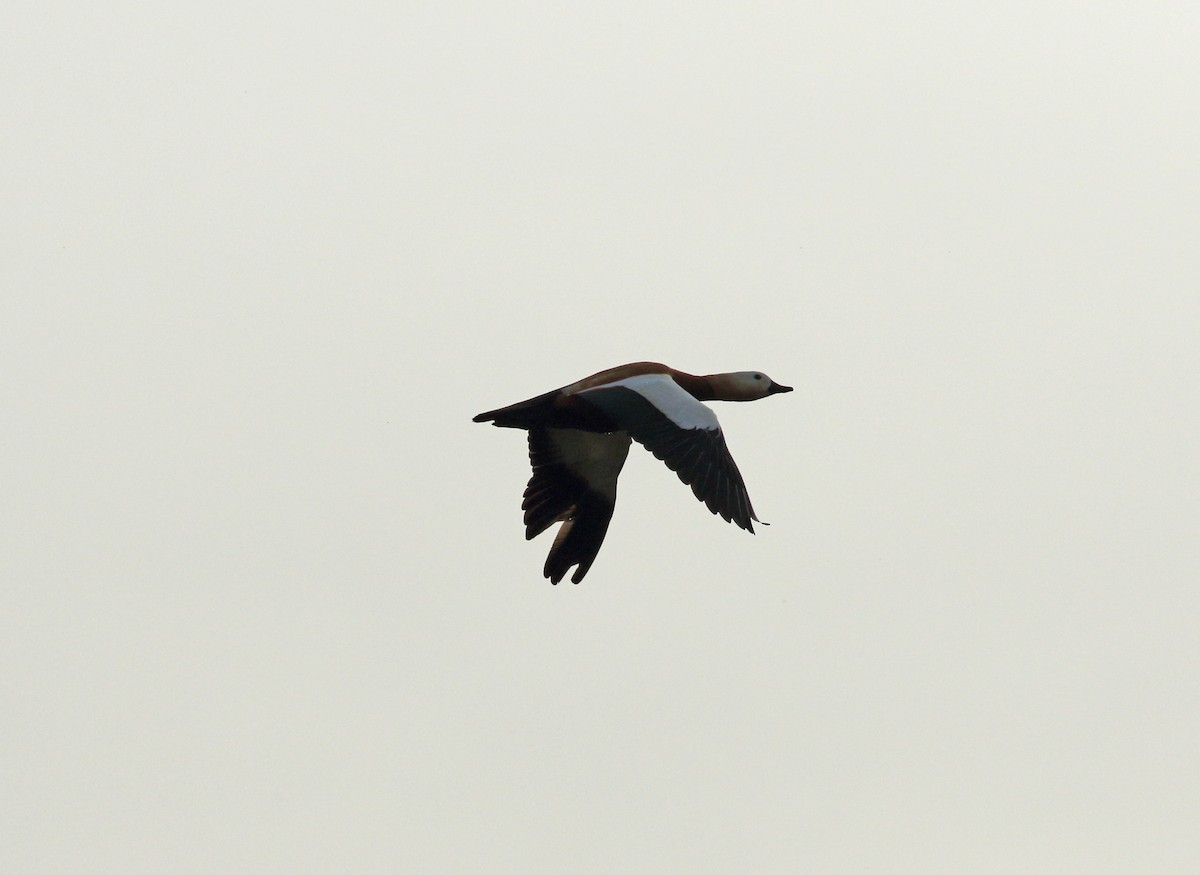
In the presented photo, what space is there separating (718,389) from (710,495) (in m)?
3.21

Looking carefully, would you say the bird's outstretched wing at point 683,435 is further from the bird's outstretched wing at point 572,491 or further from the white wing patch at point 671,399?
the bird's outstretched wing at point 572,491

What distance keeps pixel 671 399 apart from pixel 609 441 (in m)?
2.40

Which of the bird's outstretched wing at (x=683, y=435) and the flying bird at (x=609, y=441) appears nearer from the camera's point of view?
the bird's outstretched wing at (x=683, y=435)

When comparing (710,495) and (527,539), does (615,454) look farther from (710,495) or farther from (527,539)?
(710,495)

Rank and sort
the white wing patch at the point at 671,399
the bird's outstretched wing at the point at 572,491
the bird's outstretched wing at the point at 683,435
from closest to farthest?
1. the bird's outstretched wing at the point at 683,435
2. the white wing patch at the point at 671,399
3. the bird's outstretched wing at the point at 572,491

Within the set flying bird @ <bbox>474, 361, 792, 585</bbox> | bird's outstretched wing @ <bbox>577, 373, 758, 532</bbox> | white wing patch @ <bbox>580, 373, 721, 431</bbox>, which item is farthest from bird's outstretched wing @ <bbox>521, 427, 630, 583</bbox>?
bird's outstretched wing @ <bbox>577, 373, 758, 532</bbox>

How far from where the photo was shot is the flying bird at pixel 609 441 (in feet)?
53.2

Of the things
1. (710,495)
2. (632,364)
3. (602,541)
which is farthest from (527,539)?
(710,495)

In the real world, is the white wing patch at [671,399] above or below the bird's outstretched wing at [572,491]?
above

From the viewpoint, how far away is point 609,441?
19.3 metres

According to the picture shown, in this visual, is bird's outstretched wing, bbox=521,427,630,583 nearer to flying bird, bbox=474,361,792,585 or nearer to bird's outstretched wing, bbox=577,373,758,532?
flying bird, bbox=474,361,792,585

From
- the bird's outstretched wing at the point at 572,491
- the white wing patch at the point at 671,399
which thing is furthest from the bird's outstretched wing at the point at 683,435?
the bird's outstretched wing at the point at 572,491

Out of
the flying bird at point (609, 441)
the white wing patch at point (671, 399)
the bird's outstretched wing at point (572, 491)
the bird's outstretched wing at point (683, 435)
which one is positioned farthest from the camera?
the bird's outstretched wing at point (572, 491)

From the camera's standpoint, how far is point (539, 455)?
757 inches
